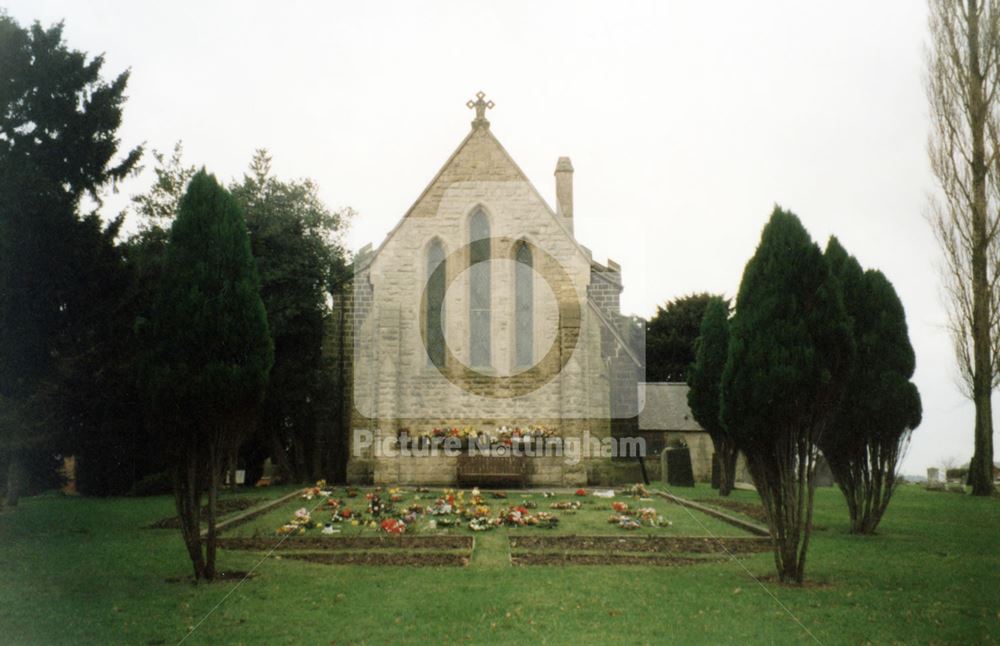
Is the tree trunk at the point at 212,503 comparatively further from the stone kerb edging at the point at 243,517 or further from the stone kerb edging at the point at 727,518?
the stone kerb edging at the point at 727,518

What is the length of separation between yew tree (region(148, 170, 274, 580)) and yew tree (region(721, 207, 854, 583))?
222 inches

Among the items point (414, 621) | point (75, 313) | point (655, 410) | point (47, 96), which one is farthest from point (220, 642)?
point (655, 410)

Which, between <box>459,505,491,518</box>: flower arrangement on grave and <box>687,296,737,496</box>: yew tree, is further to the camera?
<box>687,296,737,496</box>: yew tree

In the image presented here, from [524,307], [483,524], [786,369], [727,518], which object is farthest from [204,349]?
[524,307]

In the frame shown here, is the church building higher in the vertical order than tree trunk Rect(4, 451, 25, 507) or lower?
higher

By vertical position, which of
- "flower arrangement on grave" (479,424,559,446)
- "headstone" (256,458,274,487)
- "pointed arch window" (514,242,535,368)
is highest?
"pointed arch window" (514,242,535,368)

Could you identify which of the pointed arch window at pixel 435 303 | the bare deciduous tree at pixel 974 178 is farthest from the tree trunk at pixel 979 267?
the pointed arch window at pixel 435 303

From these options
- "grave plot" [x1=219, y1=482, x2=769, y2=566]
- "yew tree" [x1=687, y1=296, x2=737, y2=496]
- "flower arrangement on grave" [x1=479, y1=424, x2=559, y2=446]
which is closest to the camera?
"grave plot" [x1=219, y1=482, x2=769, y2=566]

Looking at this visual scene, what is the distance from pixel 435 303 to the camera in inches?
936

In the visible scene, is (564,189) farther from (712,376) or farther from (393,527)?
(393,527)

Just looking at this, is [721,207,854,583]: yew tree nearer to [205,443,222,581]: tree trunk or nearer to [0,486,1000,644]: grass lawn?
[0,486,1000,644]: grass lawn

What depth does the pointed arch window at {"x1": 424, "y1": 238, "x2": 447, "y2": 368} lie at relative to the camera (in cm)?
2355

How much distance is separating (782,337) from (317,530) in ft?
26.5

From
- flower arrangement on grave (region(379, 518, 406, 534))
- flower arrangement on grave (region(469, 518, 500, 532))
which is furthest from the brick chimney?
flower arrangement on grave (region(379, 518, 406, 534))
